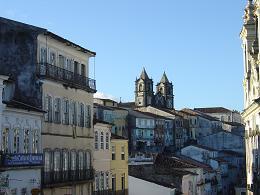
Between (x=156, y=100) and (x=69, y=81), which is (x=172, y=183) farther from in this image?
(x=156, y=100)

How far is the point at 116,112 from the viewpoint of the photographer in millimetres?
107875

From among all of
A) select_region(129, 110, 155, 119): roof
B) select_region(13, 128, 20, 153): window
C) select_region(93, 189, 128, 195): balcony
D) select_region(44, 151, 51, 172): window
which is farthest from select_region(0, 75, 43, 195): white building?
select_region(129, 110, 155, 119): roof

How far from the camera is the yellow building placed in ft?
164

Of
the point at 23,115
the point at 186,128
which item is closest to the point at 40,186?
the point at 23,115

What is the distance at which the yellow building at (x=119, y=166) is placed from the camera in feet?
164

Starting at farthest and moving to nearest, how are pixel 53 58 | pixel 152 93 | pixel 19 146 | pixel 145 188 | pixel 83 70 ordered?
pixel 152 93 → pixel 145 188 → pixel 83 70 → pixel 53 58 → pixel 19 146

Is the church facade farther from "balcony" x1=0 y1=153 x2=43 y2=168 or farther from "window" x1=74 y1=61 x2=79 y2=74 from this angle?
"balcony" x1=0 y1=153 x2=43 y2=168

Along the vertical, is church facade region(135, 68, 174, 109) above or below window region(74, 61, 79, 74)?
above

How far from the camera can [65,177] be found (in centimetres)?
4022

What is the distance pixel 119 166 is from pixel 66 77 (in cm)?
1219

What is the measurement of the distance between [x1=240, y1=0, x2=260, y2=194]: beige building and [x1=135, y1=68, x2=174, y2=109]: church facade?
116307 mm

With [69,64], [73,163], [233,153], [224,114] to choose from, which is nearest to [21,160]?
[73,163]

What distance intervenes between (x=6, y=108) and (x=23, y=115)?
101 inches

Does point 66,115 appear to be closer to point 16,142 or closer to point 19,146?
point 19,146
